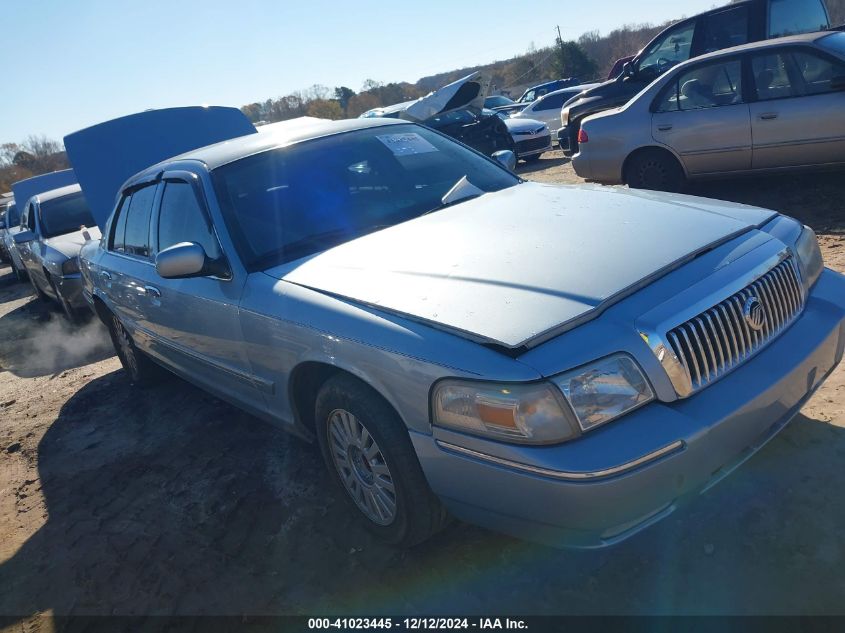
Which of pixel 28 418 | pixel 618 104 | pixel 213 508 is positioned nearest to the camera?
pixel 213 508

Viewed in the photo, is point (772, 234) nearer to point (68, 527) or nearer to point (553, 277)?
point (553, 277)

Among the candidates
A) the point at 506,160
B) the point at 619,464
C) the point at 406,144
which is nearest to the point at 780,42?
the point at 506,160

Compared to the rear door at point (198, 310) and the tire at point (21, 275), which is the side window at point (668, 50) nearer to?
the rear door at point (198, 310)

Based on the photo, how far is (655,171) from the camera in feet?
22.9

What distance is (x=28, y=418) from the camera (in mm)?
5266

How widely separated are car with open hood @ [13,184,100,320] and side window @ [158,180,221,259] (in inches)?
164

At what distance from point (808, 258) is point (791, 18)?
6.76 m

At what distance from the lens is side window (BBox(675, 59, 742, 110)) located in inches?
251

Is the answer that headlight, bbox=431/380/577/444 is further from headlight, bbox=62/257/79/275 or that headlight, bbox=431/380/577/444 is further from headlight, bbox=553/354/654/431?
headlight, bbox=62/257/79/275

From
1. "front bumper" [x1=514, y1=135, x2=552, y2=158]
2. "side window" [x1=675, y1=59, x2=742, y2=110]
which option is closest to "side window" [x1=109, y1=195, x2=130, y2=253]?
"side window" [x1=675, y1=59, x2=742, y2=110]

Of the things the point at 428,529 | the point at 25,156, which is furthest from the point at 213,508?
the point at 25,156

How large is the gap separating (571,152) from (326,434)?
7.90m

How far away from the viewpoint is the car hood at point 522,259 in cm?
206

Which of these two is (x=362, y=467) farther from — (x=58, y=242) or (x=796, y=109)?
(x=58, y=242)
